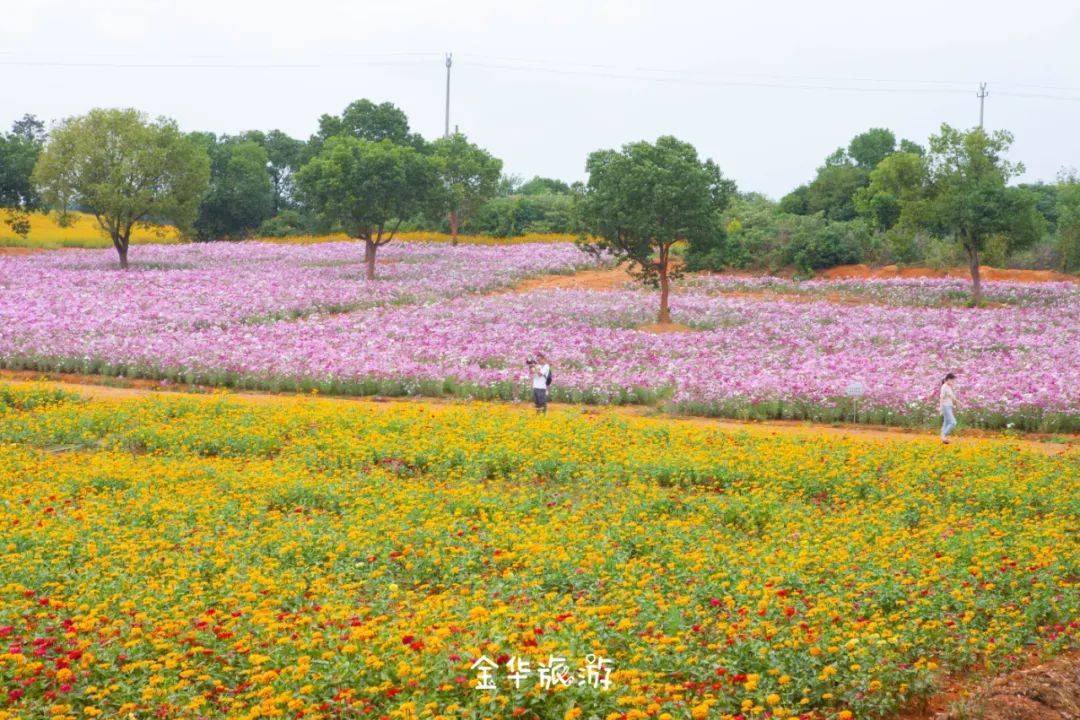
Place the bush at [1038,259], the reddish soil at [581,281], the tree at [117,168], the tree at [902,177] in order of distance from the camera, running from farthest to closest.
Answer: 1. the bush at [1038,259]
2. the tree at [117,168]
3. the reddish soil at [581,281]
4. the tree at [902,177]

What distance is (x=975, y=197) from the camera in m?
38.6

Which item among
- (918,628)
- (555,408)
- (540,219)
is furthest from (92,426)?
(540,219)

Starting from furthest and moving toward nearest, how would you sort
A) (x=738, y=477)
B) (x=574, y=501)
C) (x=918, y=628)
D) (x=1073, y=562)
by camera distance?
(x=738, y=477) < (x=574, y=501) < (x=1073, y=562) < (x=918, y=628)

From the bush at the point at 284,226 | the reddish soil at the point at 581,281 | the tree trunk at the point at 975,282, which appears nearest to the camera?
the tree trunk at the point at 975,282

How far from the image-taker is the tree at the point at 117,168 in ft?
157

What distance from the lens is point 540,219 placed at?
70.2 meters

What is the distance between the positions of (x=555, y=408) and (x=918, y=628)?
49.0 ft

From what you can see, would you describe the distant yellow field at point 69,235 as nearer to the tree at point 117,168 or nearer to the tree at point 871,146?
the tree at point 117,168

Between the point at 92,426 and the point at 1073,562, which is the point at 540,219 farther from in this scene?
the point at 1073,562

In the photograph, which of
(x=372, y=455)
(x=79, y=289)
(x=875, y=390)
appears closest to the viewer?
(x=372, y=455)

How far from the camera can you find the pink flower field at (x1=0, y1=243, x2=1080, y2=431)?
22.8 m

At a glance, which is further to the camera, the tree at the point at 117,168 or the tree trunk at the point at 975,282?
the tree at the point at 117,168

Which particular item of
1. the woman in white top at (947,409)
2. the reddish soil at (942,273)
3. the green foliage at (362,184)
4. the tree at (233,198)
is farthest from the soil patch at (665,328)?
the tree at (233,198)

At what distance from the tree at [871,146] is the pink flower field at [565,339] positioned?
116 feet
